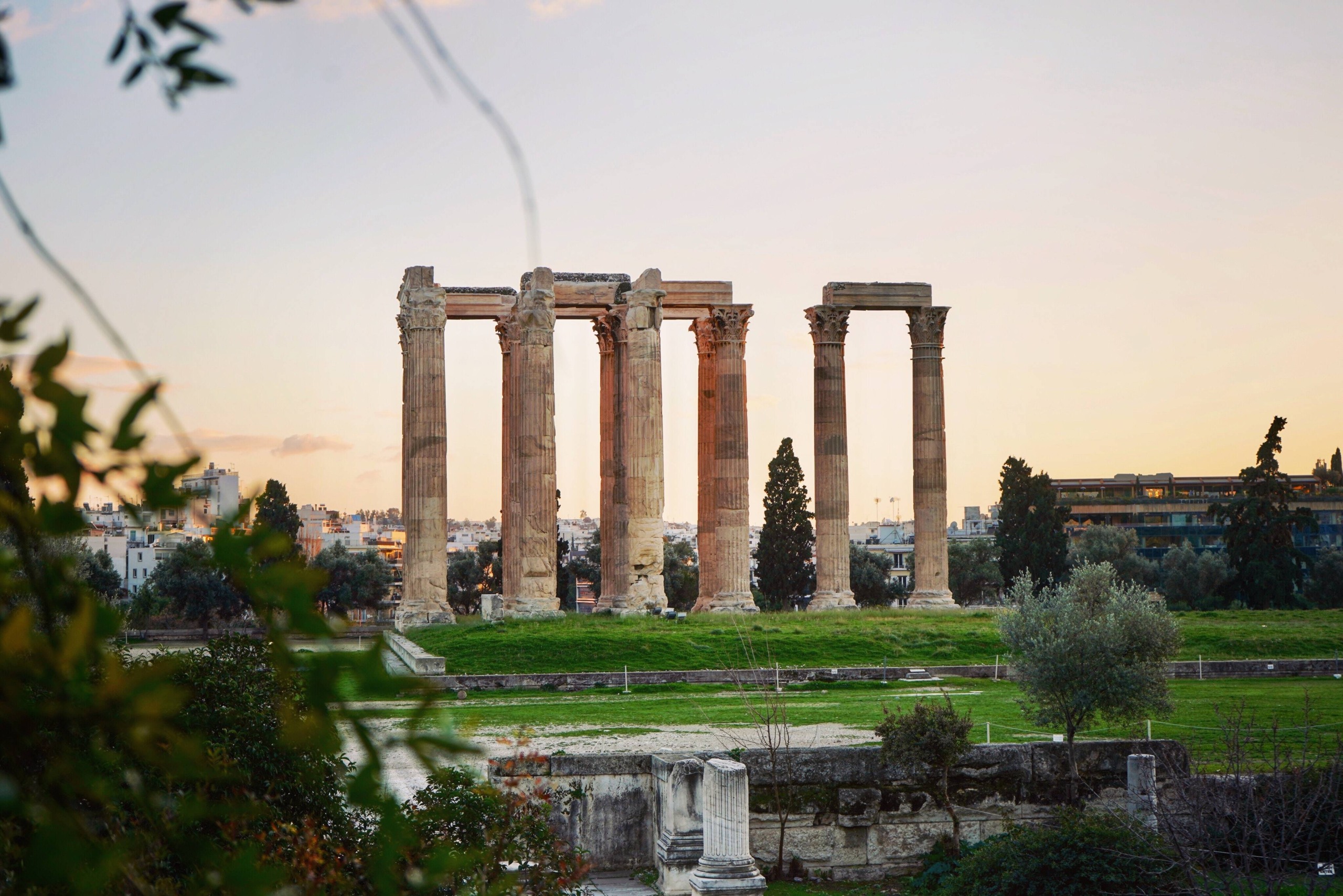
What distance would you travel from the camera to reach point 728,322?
151ft

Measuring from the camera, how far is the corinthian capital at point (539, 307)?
41.7 meters

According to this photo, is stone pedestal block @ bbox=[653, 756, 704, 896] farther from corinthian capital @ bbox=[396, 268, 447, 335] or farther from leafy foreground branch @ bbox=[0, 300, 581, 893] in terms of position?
corinthian capital @ bbox=[396, 268, 447, 335]

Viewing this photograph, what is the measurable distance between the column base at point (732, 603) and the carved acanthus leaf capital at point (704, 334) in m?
8.23

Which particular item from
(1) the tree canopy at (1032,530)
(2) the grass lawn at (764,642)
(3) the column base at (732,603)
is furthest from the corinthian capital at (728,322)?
(1) the tree canopy at (1032,530)

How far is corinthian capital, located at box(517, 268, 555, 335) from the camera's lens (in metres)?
41.7

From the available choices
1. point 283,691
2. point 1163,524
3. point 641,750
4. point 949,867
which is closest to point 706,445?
point 641,750

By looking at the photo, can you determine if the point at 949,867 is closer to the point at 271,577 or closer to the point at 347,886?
the point at 347,886

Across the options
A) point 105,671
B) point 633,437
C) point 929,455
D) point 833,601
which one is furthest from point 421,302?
point 105,671

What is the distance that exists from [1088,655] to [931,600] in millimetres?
25282

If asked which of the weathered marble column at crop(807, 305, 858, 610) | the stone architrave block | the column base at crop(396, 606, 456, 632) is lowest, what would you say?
the stone architrave block

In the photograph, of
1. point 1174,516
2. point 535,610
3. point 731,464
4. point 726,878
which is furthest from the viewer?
point 1174,516

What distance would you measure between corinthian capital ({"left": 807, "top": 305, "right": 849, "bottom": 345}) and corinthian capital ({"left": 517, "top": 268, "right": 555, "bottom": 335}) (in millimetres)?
9702

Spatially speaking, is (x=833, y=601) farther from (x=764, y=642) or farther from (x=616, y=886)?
(x=616, y=886)

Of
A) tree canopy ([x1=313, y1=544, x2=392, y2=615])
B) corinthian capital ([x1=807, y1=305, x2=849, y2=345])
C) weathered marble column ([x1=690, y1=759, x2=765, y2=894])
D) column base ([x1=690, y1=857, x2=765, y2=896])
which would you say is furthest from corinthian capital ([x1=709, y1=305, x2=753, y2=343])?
tree canopy ([x1=313, y1=544, x2=392, y2=615])
